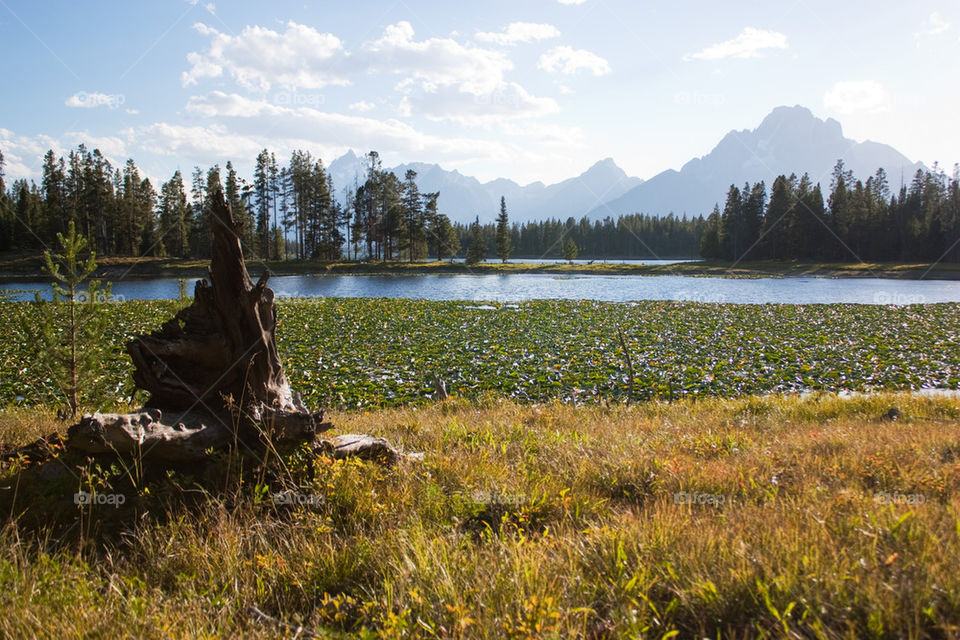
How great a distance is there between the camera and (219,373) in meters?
4.79

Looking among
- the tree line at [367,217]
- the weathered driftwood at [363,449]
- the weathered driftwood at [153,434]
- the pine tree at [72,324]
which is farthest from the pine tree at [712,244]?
the weathered driftwood at [153,434]

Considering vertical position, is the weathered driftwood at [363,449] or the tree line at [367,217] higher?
the tree line at [367,217]

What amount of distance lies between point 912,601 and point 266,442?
4543 mm

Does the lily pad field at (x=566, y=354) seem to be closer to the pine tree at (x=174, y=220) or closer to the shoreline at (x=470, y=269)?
the shoreline at (x=470, y=269)

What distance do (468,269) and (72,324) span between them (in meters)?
65.1

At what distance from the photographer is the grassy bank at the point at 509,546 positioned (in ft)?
7.93

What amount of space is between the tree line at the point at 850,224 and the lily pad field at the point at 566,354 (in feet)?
200

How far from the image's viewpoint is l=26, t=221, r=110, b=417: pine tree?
624cm

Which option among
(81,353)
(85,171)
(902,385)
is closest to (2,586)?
(81,353)

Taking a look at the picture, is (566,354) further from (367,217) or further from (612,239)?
(612,239)

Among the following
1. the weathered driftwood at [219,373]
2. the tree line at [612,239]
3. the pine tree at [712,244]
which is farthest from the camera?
the tree line at [612,239]

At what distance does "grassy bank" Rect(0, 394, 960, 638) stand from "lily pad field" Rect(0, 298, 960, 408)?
4.48m

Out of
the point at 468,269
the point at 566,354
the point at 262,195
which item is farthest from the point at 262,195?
the point at 566,354

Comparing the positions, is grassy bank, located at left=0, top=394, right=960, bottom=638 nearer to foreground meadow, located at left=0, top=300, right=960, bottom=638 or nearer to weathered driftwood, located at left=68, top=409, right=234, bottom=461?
foreground meadow, located at left=0, top=300, right=960, bottom=638
